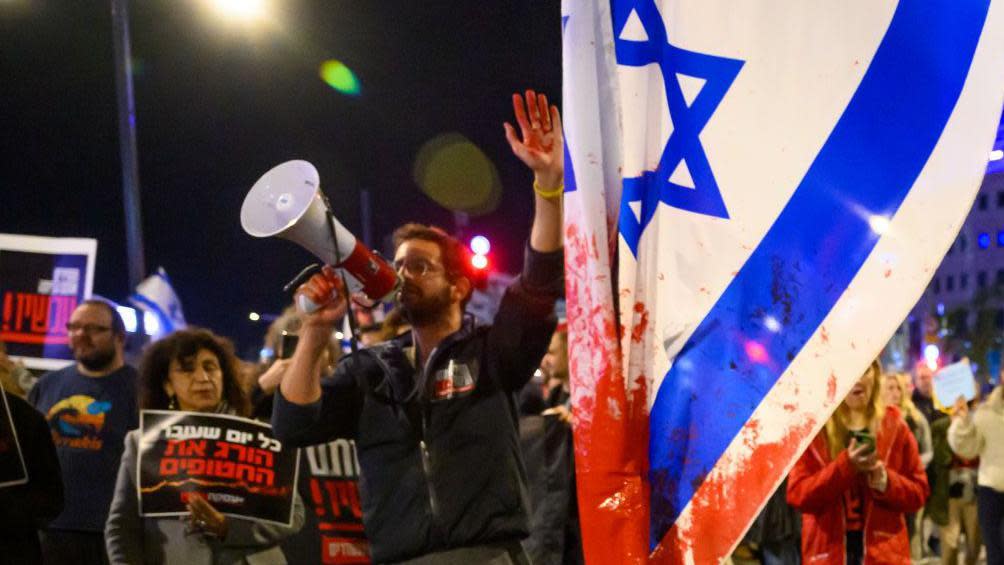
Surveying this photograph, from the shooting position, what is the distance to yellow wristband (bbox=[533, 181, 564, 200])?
2.69 metres

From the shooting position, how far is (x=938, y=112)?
1.75 metres

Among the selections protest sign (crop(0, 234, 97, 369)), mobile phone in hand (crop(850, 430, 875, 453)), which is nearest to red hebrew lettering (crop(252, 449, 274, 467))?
mobile phone in hand (crop(850, 430, 875, 453))

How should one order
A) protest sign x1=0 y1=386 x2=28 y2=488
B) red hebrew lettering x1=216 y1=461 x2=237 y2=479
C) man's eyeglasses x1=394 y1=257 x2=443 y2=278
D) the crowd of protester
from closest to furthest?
the crowd of protester
man's eyeglasses x1=394 y1=257 x2=443 y2=278
protest sign x1=0 y1=386 x2=28 y2=488
red hebrew lettering x1=216 y1=461 x2=237 y2=479

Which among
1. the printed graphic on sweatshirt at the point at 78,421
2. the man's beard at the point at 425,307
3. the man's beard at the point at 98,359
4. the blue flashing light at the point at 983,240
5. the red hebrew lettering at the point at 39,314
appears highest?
the blue flashing light at the point at 983,240

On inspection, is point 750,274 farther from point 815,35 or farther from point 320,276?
point 320,276

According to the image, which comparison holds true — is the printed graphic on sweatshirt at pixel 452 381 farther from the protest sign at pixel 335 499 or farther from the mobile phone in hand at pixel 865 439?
the protest sign at pixel 335 499

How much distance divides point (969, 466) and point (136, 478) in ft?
28.9

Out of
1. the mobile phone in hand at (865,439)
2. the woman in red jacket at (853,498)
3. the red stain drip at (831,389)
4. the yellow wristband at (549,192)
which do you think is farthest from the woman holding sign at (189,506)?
the red stain drip at (831,389)

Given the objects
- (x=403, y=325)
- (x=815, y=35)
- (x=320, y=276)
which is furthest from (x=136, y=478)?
(x=815, y=35)

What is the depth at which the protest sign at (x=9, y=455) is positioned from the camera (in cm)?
479

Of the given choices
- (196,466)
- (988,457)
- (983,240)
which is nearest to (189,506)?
(196,466)

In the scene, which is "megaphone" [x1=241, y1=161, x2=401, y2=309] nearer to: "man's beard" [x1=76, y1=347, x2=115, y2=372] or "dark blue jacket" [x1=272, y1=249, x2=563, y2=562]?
"dark blue jacket" [x1=272, y1=249, x2=563, y2=562]

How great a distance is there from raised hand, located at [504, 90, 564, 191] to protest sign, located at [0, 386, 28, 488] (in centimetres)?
325

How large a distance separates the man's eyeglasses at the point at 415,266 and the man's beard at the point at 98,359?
3643mm
